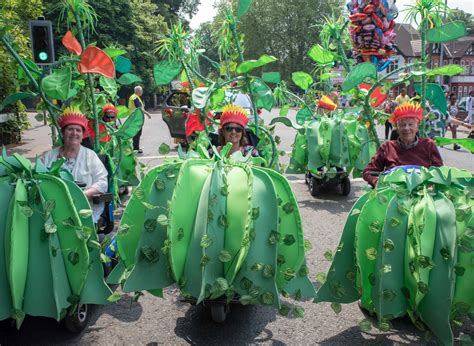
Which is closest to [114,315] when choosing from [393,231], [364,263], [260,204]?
[260,204]

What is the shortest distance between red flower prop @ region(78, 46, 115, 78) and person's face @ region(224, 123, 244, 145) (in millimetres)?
1265

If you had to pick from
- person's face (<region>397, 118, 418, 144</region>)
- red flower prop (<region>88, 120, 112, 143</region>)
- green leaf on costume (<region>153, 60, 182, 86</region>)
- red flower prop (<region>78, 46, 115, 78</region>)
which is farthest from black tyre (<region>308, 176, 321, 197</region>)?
red flower prop (<region>78, 46, 115, 78</region>)

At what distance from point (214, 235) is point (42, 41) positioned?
5.96 meters

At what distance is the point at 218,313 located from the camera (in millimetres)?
3389

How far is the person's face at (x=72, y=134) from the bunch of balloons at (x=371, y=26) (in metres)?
4.71

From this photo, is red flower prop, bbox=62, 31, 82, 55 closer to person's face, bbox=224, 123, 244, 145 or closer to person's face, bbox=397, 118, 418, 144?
person's face, bbox=224, 123, 244, 145

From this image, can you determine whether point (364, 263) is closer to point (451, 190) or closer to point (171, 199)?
point (451, 190)

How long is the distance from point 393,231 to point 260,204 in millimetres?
871

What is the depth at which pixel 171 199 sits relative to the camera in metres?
3.07

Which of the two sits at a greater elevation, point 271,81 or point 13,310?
point 271,81

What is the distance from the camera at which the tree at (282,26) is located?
56.7 meters

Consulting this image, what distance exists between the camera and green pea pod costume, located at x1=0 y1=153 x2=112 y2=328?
2.96 m

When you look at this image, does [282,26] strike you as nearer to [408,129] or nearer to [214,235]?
[408,129]

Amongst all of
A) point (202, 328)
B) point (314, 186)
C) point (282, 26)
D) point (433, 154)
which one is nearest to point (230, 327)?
point (202, 328)
